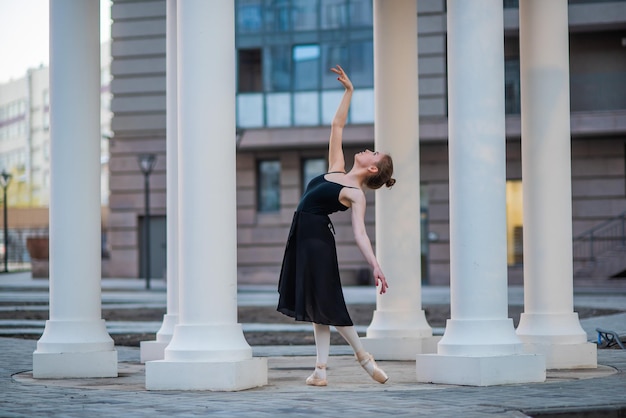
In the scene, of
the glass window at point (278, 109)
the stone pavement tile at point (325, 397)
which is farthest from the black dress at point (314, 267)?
the glass window at point (278, 109)

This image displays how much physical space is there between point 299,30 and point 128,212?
9.70 meters

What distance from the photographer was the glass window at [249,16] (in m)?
41.1

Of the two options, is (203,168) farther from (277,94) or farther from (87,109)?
(277,94)

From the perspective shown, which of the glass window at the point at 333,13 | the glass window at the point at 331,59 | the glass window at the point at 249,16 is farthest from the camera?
the glass window at the point at 249,16

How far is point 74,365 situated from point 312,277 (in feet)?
8.36

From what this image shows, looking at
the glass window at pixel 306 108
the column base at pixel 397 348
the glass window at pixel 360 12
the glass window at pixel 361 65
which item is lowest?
the column base at pixel 397 348

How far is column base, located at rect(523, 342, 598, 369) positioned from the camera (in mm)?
10938

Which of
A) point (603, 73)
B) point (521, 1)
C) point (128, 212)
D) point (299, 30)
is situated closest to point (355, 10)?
point (299, 30)

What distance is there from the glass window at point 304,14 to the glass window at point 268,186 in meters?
5.11

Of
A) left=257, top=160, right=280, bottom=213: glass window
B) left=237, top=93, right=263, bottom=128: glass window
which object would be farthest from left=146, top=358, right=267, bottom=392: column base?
left=257, top=160, right=280, bottom=213: glass window

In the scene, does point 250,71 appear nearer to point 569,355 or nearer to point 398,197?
point 398,197

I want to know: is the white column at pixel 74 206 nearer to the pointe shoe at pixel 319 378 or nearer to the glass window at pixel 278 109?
the pointe shoe at pixel 319 378

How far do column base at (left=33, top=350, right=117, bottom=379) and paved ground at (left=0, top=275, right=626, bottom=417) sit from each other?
188 mm

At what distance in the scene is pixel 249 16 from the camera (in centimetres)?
4131
